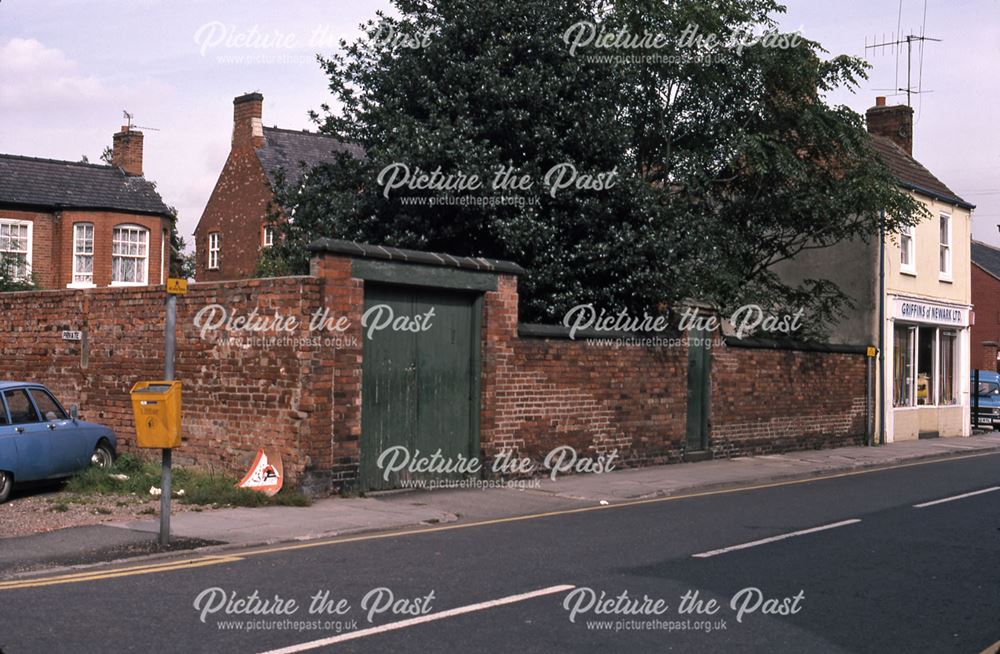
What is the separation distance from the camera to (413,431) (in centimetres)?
1445

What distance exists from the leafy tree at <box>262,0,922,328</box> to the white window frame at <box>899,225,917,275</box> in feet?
18.2

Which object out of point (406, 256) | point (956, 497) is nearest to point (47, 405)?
point (406, 256)

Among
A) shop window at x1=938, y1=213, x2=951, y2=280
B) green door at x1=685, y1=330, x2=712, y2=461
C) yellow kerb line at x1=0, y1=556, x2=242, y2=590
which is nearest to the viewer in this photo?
yellow kerb line at x1=0, y1=556, x2=242, y2=590

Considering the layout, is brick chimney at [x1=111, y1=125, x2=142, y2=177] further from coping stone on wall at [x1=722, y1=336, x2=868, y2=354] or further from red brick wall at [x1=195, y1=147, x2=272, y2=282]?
coping stone on wall at [x1=722, y1=336, x2=868, y2=354]

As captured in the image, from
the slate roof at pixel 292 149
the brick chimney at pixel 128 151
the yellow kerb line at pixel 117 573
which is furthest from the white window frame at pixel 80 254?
the yellow kerb line at pixel 117 573

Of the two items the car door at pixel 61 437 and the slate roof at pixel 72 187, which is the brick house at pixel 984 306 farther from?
the car door at pixel 61 437

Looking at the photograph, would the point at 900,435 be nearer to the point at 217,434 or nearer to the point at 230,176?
the point at 217,434

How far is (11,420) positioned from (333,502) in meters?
4.02

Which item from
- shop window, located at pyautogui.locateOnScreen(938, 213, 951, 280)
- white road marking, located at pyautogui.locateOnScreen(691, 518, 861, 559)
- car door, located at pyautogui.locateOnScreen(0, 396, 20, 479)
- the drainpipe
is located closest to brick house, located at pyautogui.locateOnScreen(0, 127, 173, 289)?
car door, located at pyautogui.locateOnScreen(0, 396, 20, 479)

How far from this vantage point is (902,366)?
2886cm

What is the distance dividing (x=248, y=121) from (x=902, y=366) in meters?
25.6

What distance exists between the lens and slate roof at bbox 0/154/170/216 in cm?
3178

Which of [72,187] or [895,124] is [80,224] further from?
[895,124]

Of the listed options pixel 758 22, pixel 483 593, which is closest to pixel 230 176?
pixel 758 22
